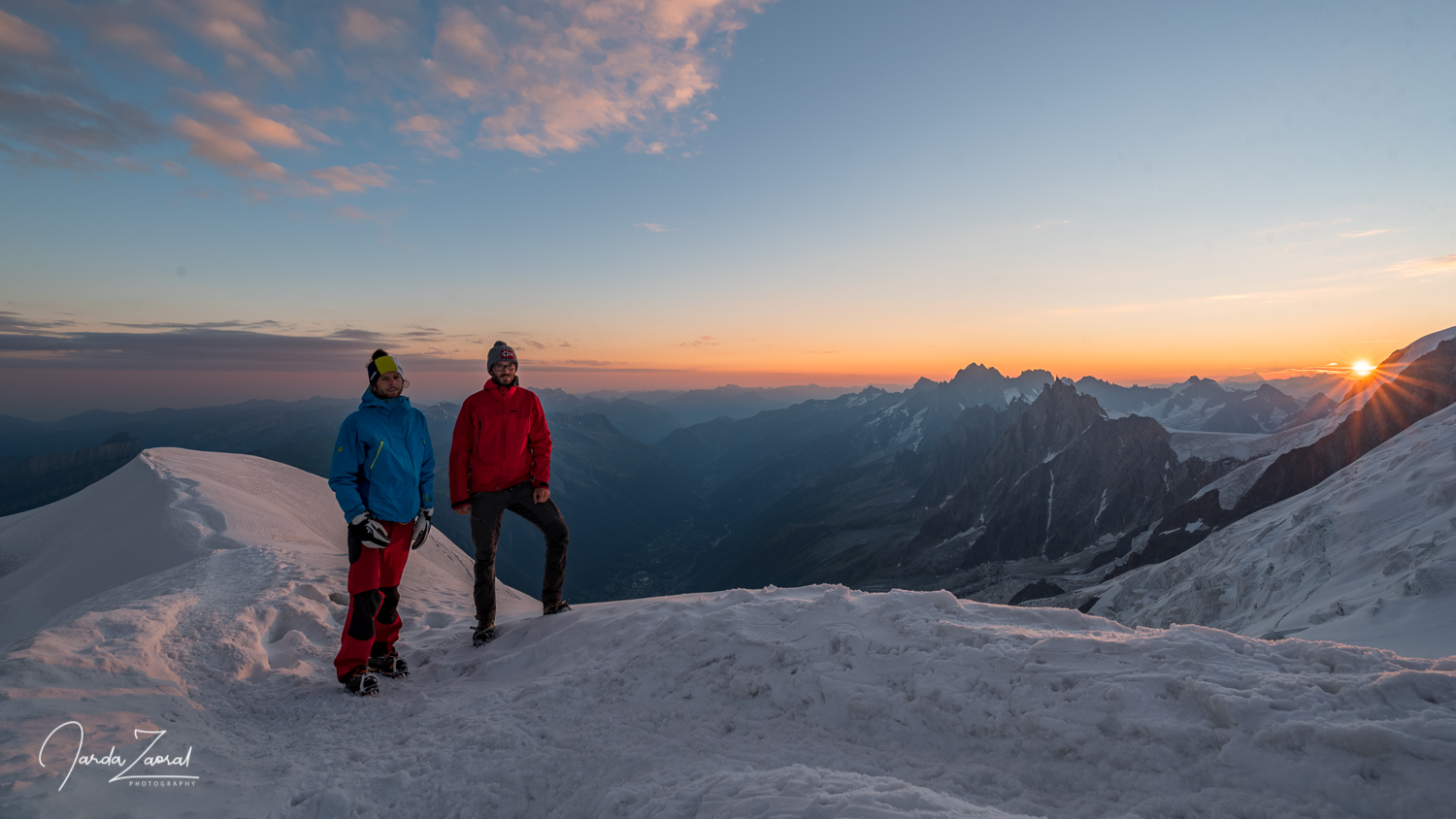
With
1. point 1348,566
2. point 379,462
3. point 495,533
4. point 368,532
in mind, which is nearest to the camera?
point 368,532

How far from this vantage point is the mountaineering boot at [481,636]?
332 inches

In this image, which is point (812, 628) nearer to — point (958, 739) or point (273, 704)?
point (958, 739)

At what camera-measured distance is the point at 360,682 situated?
21.7ft

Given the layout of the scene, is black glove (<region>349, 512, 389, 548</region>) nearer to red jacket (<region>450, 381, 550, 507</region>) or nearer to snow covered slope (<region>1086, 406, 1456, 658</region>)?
red jacket (<region>450, 381, 550, 507</region>)

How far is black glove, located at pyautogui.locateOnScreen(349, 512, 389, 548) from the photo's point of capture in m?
6.86

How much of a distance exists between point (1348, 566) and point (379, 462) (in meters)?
48.0

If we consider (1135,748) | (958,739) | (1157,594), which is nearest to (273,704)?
(958,739)

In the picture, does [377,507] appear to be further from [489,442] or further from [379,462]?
[489,442]

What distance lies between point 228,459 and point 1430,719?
973 inches

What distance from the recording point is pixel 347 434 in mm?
6977

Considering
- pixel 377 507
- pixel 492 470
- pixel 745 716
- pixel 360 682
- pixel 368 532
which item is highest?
pixel 492 470

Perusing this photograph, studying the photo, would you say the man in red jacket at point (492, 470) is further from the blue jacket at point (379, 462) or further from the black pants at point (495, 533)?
the blue jacket at point (379, 462)

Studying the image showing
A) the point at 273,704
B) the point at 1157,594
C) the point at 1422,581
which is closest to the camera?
the point at 273,704

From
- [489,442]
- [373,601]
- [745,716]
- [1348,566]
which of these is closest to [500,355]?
[489,442]
